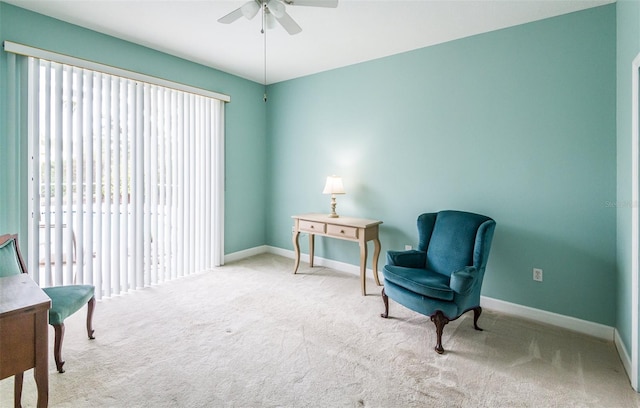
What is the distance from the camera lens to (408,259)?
9.82 ft

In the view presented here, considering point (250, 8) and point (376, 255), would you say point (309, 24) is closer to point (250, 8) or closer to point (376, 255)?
point (250, 8)

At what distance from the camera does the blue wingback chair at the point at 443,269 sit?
2389mm

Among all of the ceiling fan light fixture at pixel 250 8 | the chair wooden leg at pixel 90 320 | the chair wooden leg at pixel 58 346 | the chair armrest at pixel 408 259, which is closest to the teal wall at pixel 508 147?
the chair armrest at pixel 408 259

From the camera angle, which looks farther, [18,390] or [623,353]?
[623,353]

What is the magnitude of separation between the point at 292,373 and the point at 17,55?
11.1 feet

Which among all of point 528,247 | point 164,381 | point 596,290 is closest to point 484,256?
point 528,247

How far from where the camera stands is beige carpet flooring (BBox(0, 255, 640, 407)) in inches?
73.3

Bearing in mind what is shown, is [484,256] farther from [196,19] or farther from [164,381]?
[196,19]

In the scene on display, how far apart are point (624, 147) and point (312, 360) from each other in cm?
267

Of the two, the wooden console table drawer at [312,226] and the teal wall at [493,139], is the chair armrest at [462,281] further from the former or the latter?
the wooden console table drawer at [312,226]

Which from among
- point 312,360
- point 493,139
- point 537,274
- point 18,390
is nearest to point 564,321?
point 537,274

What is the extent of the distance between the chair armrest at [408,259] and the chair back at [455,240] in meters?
0.06

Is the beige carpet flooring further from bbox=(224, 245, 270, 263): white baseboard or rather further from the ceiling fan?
the ceiling fan

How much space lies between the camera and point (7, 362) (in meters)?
1.31
